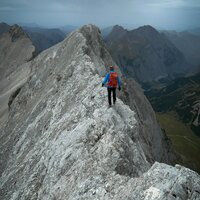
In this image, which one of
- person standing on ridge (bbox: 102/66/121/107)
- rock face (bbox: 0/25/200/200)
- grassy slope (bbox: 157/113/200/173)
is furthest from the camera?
grassy slope (bbox: 157/113/200/173)

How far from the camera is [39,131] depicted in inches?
1407

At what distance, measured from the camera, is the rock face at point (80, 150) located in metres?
15.1

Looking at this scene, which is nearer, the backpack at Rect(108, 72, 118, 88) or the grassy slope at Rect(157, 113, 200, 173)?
the backpack at Rect(108, 72, 118, 88)

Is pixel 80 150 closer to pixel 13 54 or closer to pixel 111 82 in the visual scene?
pixel 111 82

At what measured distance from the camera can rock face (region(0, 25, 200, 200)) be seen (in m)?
15.1

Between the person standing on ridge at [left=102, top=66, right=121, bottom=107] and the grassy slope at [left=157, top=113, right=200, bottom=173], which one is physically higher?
the person standing on ridge at [left=102, top=66, right=121, bottom=107]

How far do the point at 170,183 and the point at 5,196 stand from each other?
22.4 metres

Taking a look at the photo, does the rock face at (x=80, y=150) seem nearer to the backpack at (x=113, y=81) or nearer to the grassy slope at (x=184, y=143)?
the backpack at (x=113, y=81)

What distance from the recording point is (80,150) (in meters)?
21.4

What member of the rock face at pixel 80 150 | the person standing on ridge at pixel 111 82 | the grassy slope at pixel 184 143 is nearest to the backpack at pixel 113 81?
the person standing on ridge at pixel 111 82

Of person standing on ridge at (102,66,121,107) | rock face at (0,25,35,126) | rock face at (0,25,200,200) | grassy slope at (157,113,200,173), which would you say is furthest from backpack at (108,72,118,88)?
grassy slope at (157,113,200,173)

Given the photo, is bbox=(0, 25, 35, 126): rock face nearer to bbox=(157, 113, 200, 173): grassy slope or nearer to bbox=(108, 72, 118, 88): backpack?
bbox=(108, 72, 118, 88): backpack

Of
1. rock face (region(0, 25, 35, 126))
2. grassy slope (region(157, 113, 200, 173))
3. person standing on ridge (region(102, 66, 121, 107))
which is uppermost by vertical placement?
person standing on ridge (region(102, 66, 121, 107))

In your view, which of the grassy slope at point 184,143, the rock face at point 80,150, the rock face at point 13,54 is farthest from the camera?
the grassy slope at point 184,143
